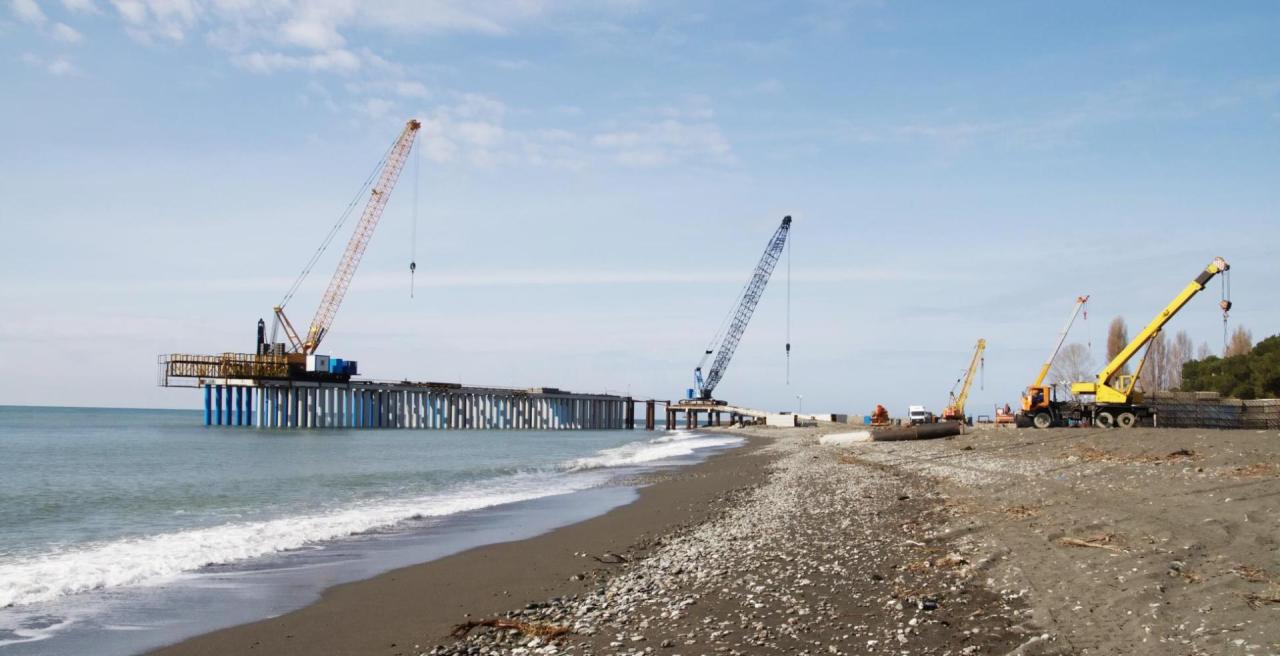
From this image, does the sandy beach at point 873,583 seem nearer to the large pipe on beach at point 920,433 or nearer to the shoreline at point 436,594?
the shoreline at point 436,594

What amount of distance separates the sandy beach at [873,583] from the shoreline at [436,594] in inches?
1.6

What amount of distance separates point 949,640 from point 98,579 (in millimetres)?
11484

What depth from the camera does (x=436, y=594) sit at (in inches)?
A: 426

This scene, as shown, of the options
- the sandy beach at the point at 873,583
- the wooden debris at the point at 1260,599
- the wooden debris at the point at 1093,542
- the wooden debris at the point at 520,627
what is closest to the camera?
the wooden debris at the point at 1260,599

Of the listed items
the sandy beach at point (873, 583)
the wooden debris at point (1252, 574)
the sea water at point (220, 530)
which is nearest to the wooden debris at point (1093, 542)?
the sandy beach at point (873, 583)

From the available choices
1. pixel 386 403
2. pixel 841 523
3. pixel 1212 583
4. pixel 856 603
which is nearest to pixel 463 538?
pixel 841 523

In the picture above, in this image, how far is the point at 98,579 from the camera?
1242 centimetres

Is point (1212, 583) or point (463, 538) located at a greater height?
point (1212, 583)

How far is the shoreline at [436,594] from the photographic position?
28.5 feet

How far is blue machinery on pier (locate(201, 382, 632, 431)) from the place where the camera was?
102 metres

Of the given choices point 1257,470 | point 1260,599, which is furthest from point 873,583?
point 1257,470

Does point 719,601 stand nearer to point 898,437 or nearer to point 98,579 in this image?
point 98,579

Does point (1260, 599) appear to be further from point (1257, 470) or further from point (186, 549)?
point (186, 549)

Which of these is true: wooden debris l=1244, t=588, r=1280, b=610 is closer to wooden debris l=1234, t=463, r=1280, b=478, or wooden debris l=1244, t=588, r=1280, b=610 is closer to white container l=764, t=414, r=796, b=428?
wooden debris l=1234, t=463, r=1280, b=478
